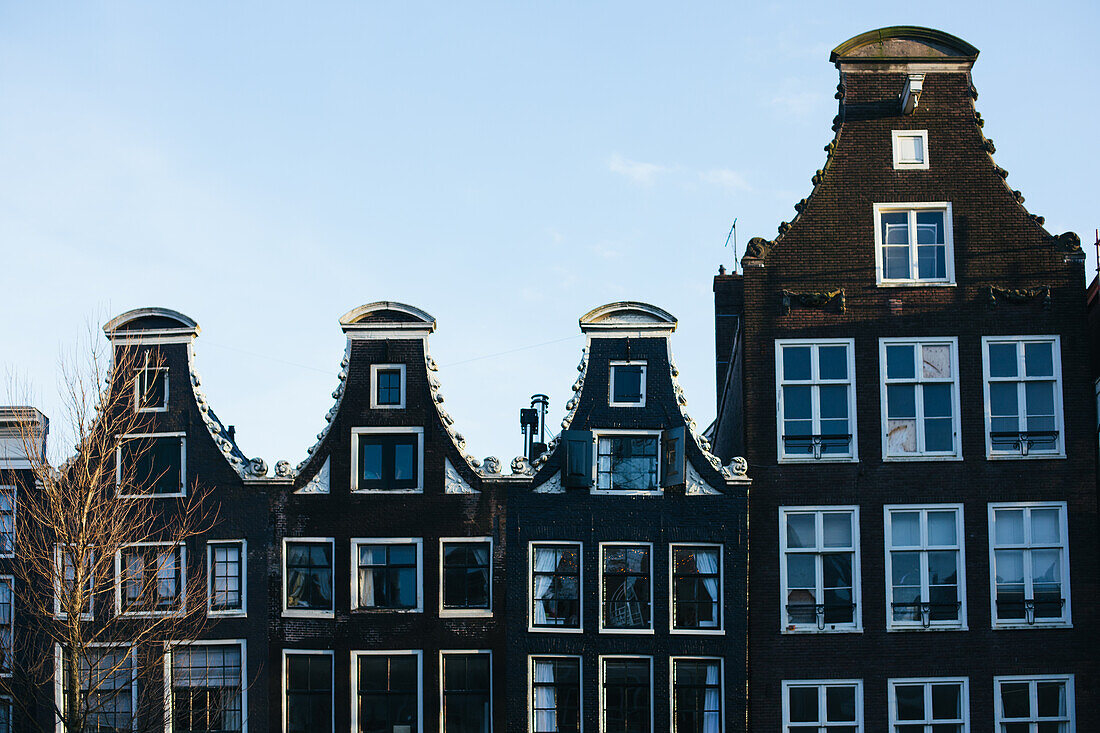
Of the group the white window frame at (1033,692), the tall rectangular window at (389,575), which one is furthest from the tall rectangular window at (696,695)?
the tall rectangular window at (389,575)

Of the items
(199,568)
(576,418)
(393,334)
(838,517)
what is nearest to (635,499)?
(576,418)

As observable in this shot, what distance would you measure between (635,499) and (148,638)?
12.0 meters

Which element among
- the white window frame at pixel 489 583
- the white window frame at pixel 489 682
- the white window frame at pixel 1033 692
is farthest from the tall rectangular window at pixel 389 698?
the white window frame at pixel 1033 692

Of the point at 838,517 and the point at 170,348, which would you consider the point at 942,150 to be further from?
the point at 170,348

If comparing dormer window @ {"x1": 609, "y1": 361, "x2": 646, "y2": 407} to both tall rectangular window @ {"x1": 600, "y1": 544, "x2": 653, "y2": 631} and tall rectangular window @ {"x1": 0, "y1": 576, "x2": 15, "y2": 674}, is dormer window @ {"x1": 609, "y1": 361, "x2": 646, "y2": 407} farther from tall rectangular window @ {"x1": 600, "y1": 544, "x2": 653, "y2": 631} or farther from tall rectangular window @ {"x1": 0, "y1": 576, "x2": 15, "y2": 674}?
tall rectangular window @ {"x1": 0, "y1": 576, "x2": 15, "y2": 674}

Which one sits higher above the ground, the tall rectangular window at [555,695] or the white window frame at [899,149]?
the white window frame at [899,149]

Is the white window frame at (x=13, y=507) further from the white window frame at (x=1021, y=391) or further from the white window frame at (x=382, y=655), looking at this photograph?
the white window frame at (x=1021, y=391)

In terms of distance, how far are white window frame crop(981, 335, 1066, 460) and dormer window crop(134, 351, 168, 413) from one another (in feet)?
66.0

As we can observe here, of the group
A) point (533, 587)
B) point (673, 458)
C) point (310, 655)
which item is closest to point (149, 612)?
point (310, 655)

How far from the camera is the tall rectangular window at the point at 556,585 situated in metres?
32.4

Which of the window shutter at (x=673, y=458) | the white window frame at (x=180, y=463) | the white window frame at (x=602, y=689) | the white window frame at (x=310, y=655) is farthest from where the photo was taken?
the white window frame at (x=180, y=463)

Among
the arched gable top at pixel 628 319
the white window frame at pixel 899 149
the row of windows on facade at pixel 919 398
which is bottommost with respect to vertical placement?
the row of windows on facade at pixel 919 398

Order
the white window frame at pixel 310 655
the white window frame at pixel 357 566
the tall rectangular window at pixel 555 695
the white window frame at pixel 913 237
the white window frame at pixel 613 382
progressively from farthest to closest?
the white window frame at pixel 913 237
the white window frame at pixel 613 382
the white window frame at pixel 357 566
the white window frame at pixel 310 655
the tall rectangular window at pixel 555 695

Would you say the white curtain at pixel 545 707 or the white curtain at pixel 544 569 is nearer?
the white curtain at pixel 545 707
